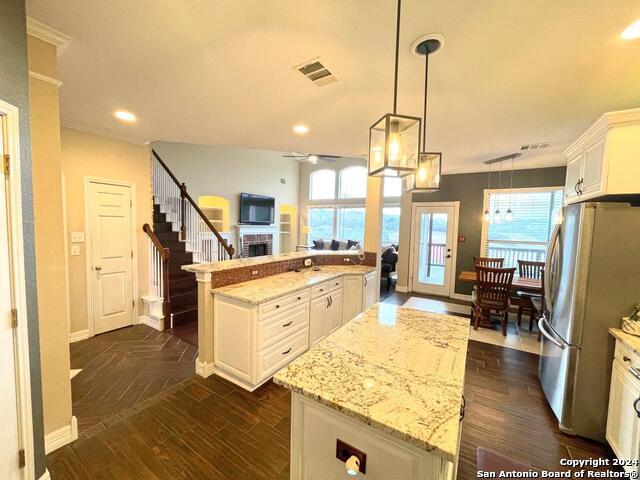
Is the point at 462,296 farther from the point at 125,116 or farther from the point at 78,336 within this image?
the point at 78,336

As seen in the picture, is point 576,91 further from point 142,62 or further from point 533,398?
point 142,62

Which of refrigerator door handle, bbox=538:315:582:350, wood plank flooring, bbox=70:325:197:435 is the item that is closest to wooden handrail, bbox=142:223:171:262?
wood plank flooring, bbox=70:325:197:435

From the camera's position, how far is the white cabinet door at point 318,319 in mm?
3143

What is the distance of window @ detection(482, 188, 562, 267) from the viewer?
16.4ft

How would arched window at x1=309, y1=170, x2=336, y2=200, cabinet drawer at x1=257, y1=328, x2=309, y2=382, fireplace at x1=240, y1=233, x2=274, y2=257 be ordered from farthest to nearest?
arched window at x1=309, y1=170, x2=336, y2=200 → fireplace at x1=240, y1=233, x2=274, y2=257 → cabinet drawer at x1=257, y1=328, x2=309, y2=382

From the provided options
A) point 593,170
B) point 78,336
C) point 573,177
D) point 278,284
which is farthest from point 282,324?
point 573,177

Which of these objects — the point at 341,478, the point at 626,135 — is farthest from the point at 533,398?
the point at 341,478

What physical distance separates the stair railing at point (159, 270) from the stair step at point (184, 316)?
149 millimetres

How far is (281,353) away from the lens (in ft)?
8.93

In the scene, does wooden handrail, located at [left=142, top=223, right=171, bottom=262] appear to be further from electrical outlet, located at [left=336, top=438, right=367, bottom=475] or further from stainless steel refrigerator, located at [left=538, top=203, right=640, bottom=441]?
stainless steel refrigerator, located at [left=538, top=203, right=640, bottom=441]

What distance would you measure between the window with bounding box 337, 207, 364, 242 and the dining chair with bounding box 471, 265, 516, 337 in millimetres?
5496

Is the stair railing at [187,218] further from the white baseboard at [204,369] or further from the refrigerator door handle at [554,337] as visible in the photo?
the refrigerator door handle at [554,337]

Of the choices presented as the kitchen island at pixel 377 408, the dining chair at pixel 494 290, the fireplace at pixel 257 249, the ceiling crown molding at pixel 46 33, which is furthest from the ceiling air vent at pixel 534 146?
the fireplace at pixel 257 249

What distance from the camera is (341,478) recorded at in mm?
1059
